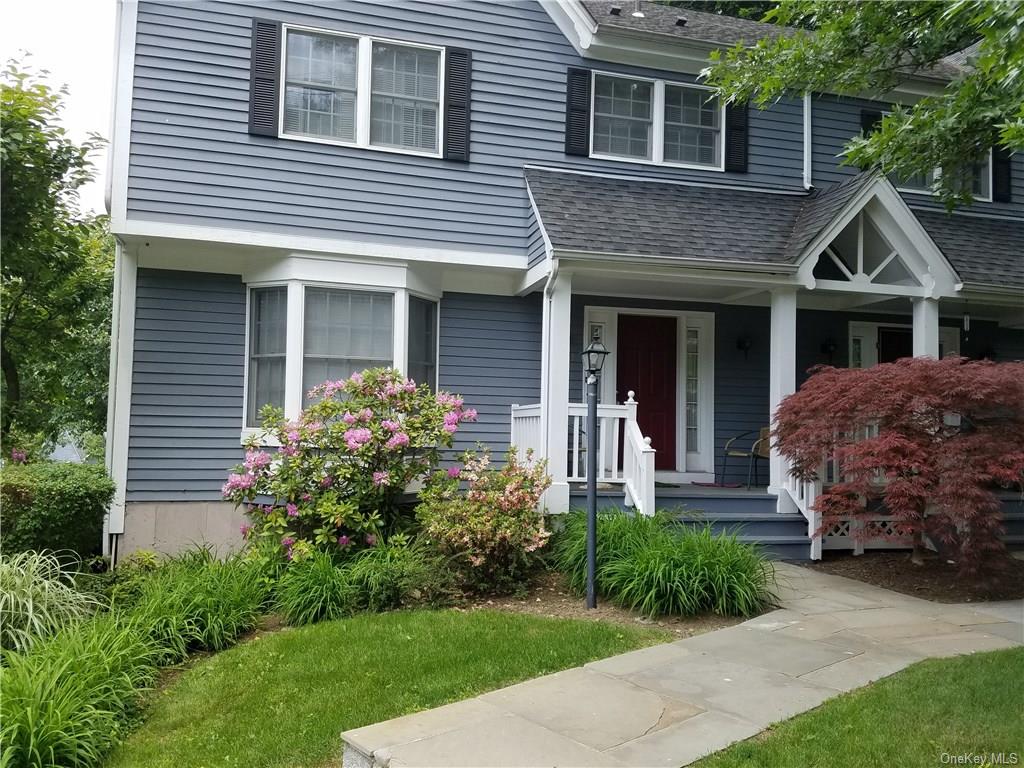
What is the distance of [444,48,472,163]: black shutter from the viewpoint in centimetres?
916

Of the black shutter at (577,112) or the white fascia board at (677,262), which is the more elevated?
the black shutter at (577,112)

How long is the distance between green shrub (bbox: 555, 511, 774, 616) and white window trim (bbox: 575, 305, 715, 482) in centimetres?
345

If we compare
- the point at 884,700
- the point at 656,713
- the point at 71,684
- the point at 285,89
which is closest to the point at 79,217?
the point at 285,89

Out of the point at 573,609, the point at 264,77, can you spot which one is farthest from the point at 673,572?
the point at 264,77

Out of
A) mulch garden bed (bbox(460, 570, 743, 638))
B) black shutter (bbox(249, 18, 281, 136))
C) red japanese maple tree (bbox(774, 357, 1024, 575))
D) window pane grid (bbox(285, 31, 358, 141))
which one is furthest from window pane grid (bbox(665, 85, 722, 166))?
mulch garden bed (bbox(460, 570, 743, 638))

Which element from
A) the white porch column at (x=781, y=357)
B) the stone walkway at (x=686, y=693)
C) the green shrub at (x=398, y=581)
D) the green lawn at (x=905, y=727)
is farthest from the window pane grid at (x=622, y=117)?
the green lawn at (x=905, y=727)

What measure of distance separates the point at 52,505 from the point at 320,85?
5063 mm

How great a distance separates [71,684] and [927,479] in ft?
22.1

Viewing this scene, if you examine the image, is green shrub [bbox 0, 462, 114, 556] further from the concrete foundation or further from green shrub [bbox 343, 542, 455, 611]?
green shrub [bbox 343, 542, 455, 611]

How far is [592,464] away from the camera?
647 cm

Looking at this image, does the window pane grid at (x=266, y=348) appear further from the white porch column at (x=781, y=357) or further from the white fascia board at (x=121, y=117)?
the white porch column at (x=781, y=357)

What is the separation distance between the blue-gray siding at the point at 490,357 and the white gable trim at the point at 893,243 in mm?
3228

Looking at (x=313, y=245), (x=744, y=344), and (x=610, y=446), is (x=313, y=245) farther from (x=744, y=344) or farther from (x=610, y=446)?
(x=744, y=344)

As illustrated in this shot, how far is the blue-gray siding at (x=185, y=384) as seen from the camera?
8453 millimetres
